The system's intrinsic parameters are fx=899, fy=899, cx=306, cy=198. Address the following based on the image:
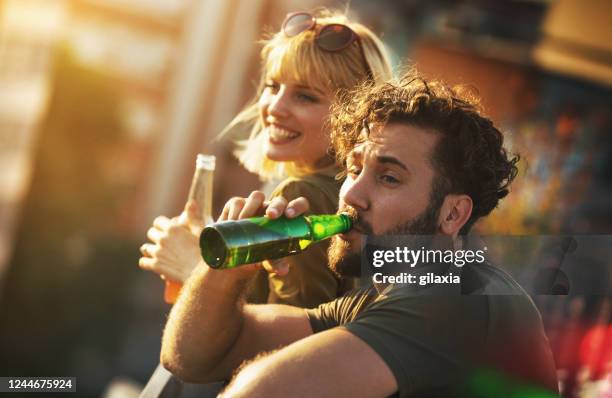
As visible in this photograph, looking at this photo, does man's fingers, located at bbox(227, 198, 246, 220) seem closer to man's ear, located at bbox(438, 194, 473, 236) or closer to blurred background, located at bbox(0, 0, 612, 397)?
man's ear, located at bbox(438, 194, 473, 236)

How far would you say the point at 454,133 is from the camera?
1.55 meters

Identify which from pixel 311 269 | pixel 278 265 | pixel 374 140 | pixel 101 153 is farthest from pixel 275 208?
pixel 101 153

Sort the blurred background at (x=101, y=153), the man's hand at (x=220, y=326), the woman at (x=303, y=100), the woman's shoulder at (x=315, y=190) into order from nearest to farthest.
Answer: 1. the man's hand at (x=220, y=326)
2. the woman's shoulder at (x=315, y=190)
3. the woman at (x=303, y=100)
4. the blurred background at (x=101, y=153)

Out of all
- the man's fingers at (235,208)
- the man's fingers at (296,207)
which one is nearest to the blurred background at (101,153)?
the man's fingers at (235,208)

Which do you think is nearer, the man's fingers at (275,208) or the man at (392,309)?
the man at (392,309)

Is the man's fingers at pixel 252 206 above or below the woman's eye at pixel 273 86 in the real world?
below

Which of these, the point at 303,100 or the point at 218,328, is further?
the point at 303,100

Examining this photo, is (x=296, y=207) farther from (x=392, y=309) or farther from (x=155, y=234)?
(x=155, y=234)

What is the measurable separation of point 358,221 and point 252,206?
0.19m

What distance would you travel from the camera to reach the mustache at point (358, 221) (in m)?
1.53

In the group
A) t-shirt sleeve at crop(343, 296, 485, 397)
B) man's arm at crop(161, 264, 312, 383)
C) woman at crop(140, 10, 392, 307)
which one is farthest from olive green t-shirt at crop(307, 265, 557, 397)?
woman at crop(140, 10, 392, 307)

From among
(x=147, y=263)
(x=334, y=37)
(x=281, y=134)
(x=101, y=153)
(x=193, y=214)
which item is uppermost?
(x=334, y=37)

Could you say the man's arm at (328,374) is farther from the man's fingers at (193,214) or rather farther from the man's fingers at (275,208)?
the man's fingers at (193,214)

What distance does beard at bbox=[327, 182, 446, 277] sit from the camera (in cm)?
151
